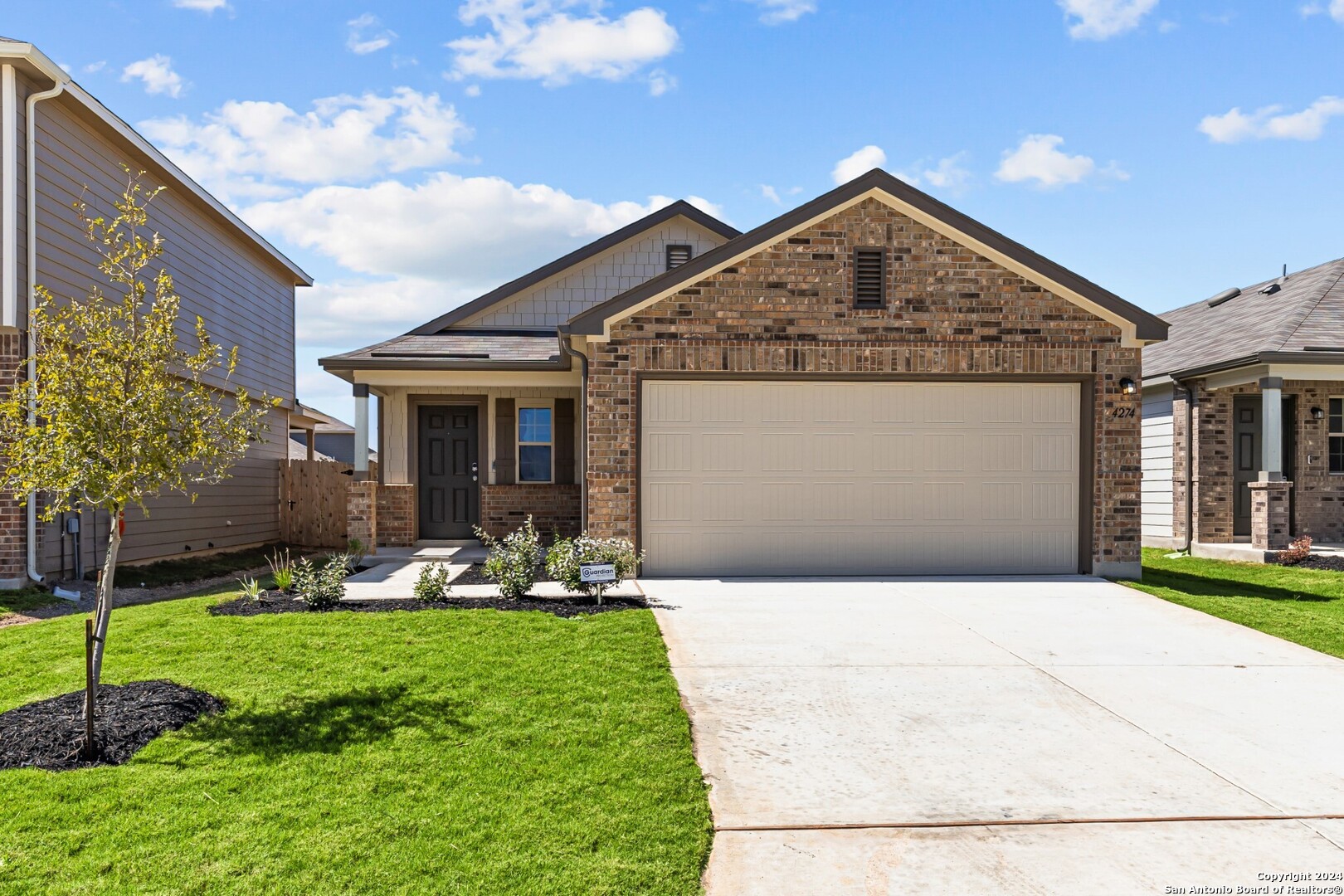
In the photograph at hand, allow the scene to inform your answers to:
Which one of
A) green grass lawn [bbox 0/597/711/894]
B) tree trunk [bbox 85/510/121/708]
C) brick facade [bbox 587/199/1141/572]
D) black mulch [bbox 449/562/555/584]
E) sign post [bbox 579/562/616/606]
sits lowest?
green grass lawn [bbox 0/597/711/894]

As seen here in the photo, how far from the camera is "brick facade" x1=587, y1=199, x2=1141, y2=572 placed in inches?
415

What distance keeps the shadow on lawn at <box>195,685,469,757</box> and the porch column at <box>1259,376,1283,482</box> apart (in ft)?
41.5

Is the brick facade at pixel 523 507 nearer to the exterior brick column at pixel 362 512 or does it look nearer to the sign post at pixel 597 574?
the exterior brick column at pixel 362 512

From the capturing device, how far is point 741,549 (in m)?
10.8

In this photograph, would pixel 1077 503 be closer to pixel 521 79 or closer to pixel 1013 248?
pixel 1013 248

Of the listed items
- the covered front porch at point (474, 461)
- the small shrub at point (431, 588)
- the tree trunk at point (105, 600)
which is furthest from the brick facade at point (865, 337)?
the tree trunk at point (105, 600)

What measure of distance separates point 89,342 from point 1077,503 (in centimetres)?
1040

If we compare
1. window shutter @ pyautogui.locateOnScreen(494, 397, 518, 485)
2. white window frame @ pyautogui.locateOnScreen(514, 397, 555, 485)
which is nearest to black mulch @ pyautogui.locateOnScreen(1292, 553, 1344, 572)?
white window frame @ pyautogui.locateOnScreen(514, 397, 555, 485)

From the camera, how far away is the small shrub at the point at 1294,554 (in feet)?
41.3

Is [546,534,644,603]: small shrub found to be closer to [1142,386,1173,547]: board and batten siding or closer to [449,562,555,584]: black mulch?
[449,562,555,584]: black mulch

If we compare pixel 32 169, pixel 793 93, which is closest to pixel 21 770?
pixel 32 169

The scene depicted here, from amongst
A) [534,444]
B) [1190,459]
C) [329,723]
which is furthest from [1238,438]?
[329,723]

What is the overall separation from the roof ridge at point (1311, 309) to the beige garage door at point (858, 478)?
4975mm

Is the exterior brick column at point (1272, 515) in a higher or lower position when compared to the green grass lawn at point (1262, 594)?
higher
